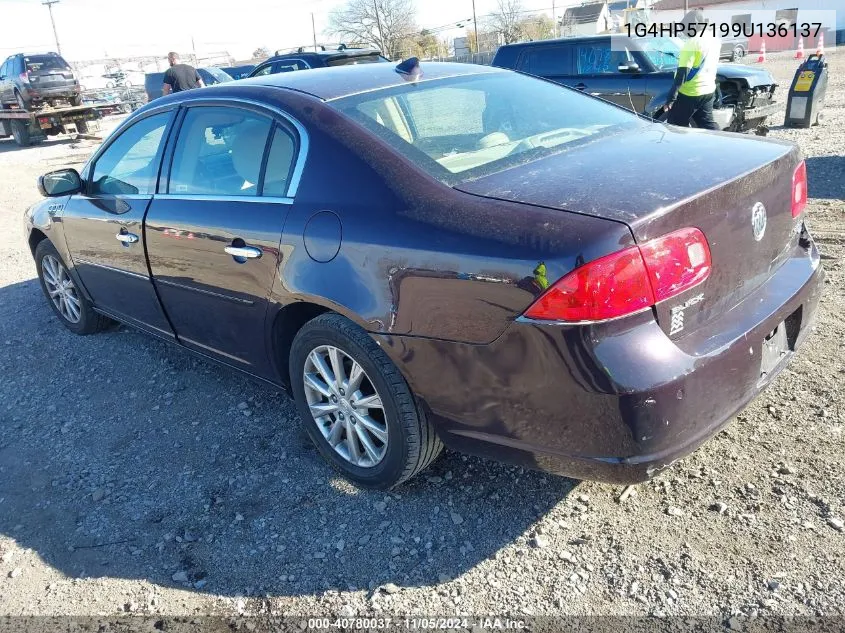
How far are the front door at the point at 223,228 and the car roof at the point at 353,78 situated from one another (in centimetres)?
23

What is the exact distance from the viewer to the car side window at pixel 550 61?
1034 centimetres

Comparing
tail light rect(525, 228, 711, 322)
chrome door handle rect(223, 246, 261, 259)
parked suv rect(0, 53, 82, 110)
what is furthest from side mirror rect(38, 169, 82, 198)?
parked suv rect(0, 53, 82, 110)

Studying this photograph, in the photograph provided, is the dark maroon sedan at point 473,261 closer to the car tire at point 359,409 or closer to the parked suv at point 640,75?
the car tire at point 359,409

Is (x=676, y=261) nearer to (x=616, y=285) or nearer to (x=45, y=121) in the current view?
(x=616, y=285)

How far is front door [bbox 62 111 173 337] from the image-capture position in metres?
3.77

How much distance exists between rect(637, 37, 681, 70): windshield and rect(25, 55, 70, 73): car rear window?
57.2 feet

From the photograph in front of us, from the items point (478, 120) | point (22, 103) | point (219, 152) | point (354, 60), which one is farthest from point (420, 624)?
point (22, 103)

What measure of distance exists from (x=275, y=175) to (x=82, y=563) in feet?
5.82

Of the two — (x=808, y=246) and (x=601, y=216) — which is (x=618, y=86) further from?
(x=601, y=216)

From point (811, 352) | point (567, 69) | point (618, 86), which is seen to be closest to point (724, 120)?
point (618, 86)

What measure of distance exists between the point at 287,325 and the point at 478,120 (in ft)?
4.11

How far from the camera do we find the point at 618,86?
9680 mm

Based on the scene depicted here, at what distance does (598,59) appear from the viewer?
998cm

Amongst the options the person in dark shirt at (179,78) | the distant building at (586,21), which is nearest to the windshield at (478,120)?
the person in dark shirt at (179,78)
